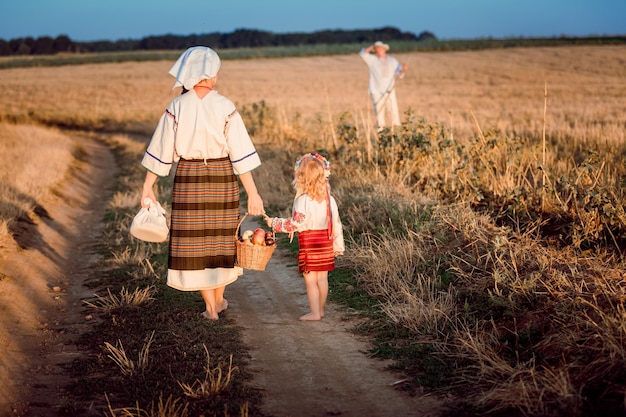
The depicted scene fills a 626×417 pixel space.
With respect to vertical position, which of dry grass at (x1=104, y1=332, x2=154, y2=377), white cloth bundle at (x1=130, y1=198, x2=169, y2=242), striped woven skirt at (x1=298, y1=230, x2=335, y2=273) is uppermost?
white cloth bundle at (x1=130, y1=198, x2=169, y2=242)

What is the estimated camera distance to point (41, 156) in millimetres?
15781

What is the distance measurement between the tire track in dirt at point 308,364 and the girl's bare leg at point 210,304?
0.68 ft

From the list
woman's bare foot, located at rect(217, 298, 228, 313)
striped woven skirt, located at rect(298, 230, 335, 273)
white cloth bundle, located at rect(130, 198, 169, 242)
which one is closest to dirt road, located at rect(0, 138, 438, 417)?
woman's bare foot, located at rect(217, 298, 228, 313)

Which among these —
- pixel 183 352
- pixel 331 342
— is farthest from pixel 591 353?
pixel 183 352

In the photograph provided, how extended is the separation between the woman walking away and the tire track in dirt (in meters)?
0.60

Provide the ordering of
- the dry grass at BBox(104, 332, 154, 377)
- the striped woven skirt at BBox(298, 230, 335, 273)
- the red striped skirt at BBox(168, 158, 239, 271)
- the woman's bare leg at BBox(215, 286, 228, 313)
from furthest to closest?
the woman's bare leg at BBox(215, 286, 228, 313)
the striped woven skirt at BBox(298, 230, 335, 273)
the red striped skirt at BBox(168, 158, 239, 271)
the dry grass at BBox(104, 332, 154, 377)

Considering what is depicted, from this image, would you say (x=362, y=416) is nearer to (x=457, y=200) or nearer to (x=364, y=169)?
(x=457, y=200)

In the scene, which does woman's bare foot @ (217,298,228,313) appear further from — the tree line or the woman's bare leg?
the tree line

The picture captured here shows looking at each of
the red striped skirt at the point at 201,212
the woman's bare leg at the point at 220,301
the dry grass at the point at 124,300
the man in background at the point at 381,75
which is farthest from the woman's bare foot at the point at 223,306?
the man in background at the point at 381,75

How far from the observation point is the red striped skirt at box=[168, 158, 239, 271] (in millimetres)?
5703

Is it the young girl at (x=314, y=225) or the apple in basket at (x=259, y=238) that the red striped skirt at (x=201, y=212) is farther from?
the young girl at (x=314, y=225)

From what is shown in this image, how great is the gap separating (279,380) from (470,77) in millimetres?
37583

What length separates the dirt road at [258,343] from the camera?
176 inches

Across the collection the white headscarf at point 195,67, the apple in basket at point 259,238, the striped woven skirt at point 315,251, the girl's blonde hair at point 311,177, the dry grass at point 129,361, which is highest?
the white headscarf at point 195,67
